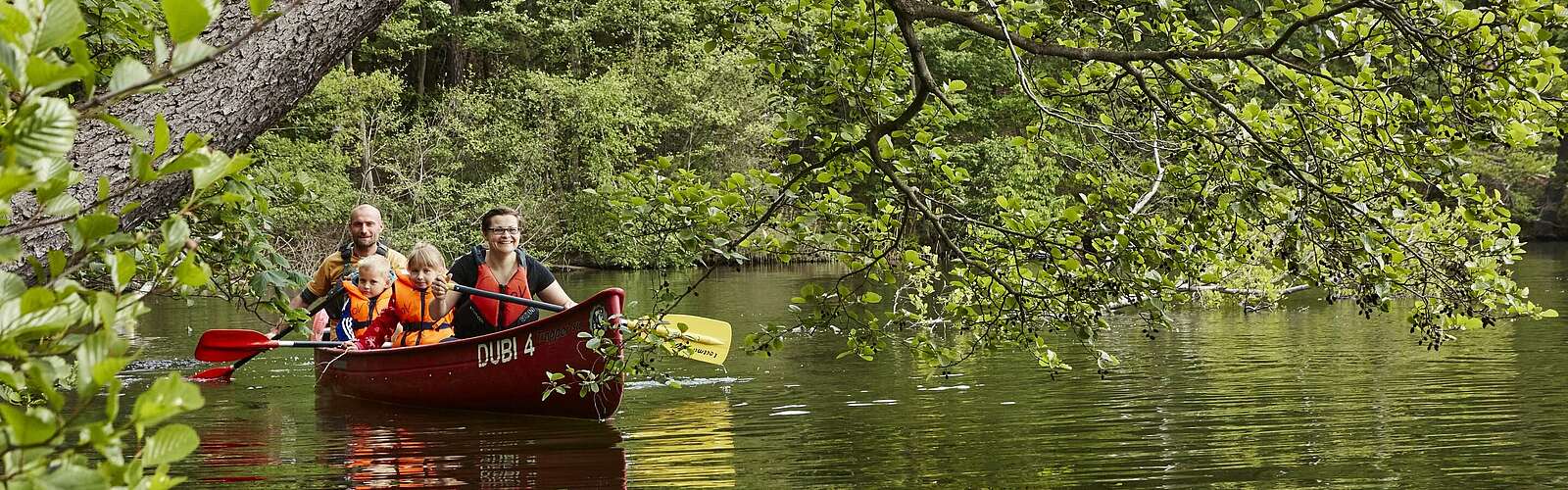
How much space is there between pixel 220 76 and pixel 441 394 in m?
6.19

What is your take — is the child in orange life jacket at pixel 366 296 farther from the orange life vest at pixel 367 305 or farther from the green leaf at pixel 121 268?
the green leaf at pixel 121 268

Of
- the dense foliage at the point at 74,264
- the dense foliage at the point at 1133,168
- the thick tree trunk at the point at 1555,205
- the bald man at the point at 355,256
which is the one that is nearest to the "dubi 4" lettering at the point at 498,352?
the bald man at the point at 355,256

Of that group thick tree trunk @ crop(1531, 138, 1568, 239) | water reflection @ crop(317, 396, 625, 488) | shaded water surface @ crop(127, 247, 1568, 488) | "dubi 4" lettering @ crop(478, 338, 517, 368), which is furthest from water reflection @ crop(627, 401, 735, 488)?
thick tree trunk @ crop(1531, 138, 1568, 239)

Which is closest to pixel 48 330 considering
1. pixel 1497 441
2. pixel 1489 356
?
pixel 1497 441

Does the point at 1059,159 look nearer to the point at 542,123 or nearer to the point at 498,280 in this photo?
the point at 498,280

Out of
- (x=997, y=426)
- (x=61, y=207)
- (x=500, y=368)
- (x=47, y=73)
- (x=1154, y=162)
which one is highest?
(x=1154, y=162)

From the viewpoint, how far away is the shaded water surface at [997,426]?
19.9 ft

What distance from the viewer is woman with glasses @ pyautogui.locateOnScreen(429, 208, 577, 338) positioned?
27.7ft

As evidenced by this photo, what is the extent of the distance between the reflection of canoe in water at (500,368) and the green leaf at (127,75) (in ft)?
20.1

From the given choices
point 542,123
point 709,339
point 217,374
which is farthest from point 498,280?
point 542,123

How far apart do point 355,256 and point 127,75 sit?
8459 mm

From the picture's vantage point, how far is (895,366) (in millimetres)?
10656

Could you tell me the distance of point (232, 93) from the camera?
3068 mm

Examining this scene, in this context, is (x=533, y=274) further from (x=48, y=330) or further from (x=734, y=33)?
(x=48, y=330)
